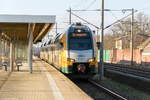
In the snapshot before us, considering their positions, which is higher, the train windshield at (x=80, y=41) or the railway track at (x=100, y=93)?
the train windshield at (x=80, y=41)

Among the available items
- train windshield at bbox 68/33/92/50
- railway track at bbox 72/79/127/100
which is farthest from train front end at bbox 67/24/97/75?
railway track at bbox 72/79/127/100

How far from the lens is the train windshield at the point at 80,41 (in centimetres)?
2234

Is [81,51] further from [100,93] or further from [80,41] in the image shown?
[100,93]

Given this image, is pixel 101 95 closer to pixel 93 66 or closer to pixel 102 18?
pixel 93 66

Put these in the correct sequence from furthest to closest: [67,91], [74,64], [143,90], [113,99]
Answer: [74,64]
[143,90]
[113,99]
[67,91]

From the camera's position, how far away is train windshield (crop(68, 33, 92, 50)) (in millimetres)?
22344

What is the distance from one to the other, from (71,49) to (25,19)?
327 centimetres

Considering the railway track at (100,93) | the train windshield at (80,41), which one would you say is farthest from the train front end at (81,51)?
the railway track at (100,93)

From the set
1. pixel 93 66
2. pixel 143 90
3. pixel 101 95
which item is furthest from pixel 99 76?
pixel 101 95

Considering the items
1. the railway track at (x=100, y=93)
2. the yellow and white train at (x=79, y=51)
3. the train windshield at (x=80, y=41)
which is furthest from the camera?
the train windshield at (x=80, y=41)

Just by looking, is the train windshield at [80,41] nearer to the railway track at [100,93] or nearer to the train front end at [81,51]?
the train front end at [81,51]

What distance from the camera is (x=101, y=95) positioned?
17.6 m

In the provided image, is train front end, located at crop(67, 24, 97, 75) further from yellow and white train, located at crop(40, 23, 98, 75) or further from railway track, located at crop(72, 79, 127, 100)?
railway track, located at crop(72, 79, 127, 100)

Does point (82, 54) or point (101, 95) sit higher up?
point (82, 54)
